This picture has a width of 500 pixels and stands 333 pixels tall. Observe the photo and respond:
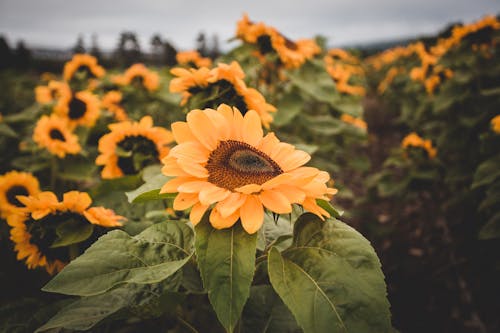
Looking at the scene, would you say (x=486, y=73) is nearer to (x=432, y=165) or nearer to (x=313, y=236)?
(x=432, y=165)

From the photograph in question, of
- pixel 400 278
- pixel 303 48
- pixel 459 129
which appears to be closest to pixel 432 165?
pixel 459 129

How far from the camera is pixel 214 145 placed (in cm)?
116

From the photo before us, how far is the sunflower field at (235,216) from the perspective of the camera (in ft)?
3.03

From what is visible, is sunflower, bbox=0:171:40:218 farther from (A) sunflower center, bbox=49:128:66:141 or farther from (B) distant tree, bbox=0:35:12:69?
(B) distant tree, bbox=0:35:12:69

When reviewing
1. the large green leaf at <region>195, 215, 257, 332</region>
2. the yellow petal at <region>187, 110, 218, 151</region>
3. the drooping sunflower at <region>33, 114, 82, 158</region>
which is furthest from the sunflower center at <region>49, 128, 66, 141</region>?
the large green leaf at <region>195, 215, 257, 332</region>

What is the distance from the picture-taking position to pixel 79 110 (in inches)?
110

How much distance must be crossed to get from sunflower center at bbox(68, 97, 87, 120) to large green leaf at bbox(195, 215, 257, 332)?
235 cm

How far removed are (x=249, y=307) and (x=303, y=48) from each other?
217 centimetres

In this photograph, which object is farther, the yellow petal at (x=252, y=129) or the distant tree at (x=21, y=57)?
the distant tree at (x=21, y=57)

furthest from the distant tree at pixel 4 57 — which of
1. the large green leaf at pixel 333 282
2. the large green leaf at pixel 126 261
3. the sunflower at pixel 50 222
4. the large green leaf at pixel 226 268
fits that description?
the large green leaf at pixel 333 282

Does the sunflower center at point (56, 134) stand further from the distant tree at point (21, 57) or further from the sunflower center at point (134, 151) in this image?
the distant tree at point (21, 57)

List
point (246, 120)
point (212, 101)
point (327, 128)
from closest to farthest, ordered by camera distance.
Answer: point (246, 120), point (212, 101), point (327, 128)

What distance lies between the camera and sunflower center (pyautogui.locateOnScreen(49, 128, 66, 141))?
239cm

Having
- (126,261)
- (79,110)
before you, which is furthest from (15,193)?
(126,261)
